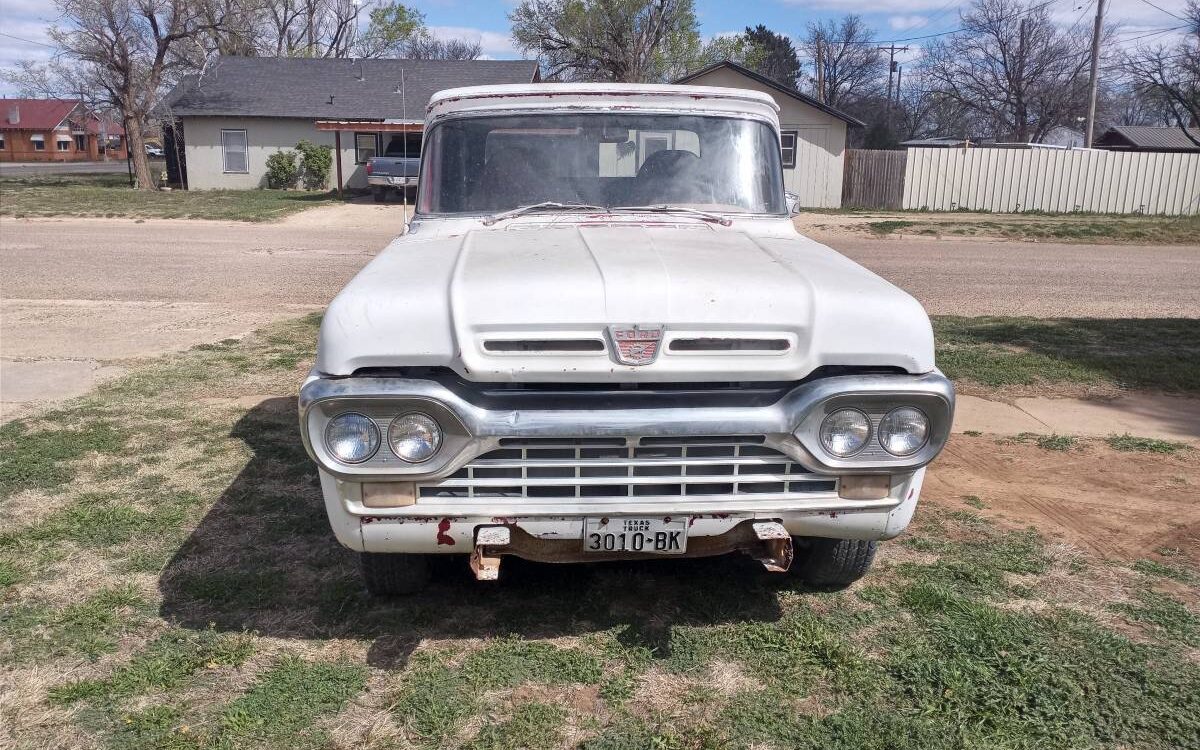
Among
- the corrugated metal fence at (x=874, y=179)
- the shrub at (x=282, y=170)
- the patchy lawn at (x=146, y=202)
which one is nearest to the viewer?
the patchy lawn at (x=146, y=202)

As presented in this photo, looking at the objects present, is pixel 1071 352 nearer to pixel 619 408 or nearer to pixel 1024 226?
pixel 619 408

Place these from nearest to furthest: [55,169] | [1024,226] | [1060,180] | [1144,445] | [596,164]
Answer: [596,164] < [1144,445] < [1024,226] < [1060,180] < [55,169]

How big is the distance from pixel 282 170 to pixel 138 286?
22.4m

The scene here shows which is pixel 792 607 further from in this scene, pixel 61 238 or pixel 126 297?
pixel 61 238

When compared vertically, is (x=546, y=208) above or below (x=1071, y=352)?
above

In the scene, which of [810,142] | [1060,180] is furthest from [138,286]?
[1060,180]

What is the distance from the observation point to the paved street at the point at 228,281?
8.46 metres

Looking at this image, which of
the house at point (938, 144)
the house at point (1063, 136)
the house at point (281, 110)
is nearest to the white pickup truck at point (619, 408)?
the house at point (938, 144)

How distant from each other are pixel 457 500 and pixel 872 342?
1.41m

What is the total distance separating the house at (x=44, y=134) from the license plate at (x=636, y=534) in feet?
269

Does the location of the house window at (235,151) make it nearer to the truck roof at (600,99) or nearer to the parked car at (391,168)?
the parked car at (391,168)

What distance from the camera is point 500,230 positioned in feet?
13.4

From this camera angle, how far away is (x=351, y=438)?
2.98 m

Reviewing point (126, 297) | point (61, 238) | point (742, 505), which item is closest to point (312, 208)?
point (61, 238)
